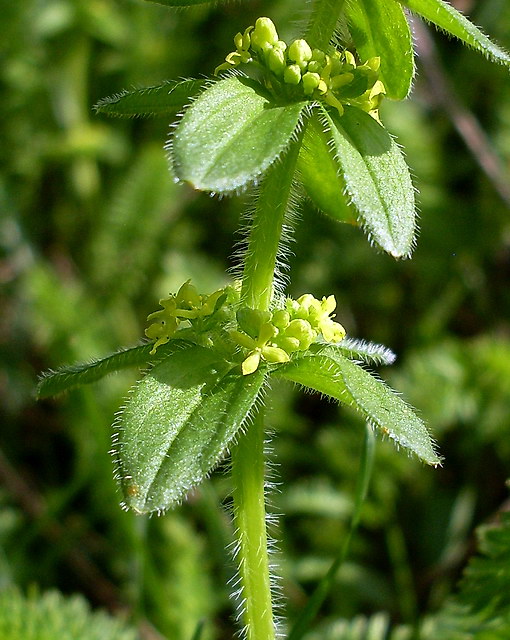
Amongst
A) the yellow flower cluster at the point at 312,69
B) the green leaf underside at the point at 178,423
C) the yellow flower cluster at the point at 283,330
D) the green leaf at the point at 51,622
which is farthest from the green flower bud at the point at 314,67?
the green leaf at the point at 51,622

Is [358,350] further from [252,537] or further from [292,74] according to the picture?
[292,74]

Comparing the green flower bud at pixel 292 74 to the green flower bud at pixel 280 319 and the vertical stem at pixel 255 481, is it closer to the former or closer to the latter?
the vertical stem at pixel 255 481

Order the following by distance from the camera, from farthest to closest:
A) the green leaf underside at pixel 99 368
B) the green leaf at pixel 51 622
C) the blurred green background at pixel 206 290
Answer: the blurred green background at pixel 206 290
the green leaf at pixel 51 622
the green leaf underside at pixel 99 368

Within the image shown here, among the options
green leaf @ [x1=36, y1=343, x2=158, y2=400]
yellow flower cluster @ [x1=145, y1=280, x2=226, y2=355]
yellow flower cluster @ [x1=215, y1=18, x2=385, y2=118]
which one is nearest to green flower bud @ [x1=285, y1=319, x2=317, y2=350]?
yellow flower cluster @ [x1=145, y1=280, x2=226, y2=355]

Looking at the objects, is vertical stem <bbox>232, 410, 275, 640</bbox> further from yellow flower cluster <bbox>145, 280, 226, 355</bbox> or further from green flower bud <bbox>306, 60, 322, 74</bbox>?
green flower bud <bbox>306, 60, 322, 74</bbox>

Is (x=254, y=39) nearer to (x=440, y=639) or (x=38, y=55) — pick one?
(x=440, y=639)

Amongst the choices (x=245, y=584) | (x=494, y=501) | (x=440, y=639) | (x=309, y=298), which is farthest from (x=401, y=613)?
(x=309, y=298)
